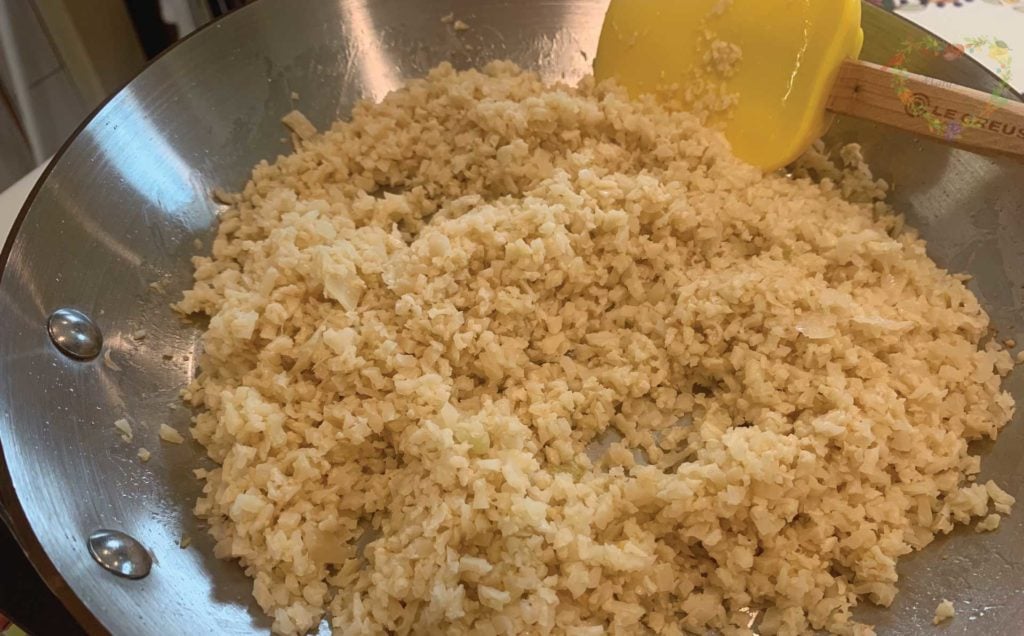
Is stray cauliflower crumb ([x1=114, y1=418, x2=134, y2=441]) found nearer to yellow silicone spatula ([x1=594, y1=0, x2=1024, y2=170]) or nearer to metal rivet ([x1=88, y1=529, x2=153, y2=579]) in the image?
metal rivet ([x1=88, y1=529, x2=153, y2=579])

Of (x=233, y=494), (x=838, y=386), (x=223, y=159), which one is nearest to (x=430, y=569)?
(x=233, y=494)

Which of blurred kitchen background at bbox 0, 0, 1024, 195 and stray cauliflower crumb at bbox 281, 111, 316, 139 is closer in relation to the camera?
stray cauliflower crumb at bbox 281, 111, 316, 139

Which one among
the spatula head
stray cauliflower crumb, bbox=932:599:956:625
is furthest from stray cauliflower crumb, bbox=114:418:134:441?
stray cauliflower crumb, bbox=932:599:956:625

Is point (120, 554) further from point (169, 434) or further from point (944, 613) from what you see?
point (944, 613)

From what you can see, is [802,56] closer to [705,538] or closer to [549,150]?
[549,150]

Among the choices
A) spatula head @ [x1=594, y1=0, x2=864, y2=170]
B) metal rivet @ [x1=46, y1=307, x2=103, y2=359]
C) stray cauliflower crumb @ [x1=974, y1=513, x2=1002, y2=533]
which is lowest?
stray cauliflower crumb @ [x1=974, y1=513, x2=1002, y2=533]

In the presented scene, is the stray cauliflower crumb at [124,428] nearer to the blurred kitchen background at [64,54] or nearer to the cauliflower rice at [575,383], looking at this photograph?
the cauliflower rice at [575,383]
